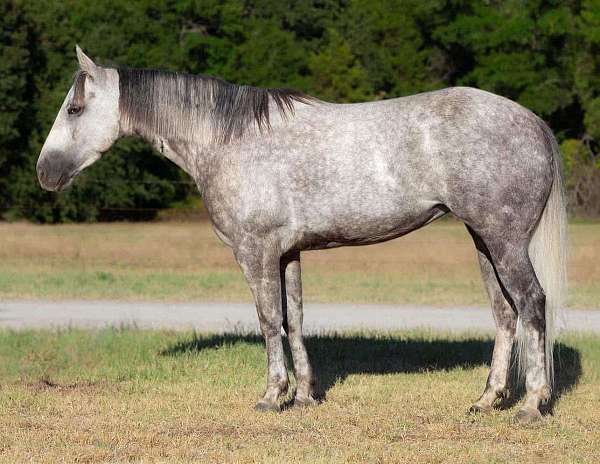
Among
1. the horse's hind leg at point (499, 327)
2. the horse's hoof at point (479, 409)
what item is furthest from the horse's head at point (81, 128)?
the horse's hoof at point (479, 409)

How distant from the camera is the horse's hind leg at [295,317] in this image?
24.6 feet

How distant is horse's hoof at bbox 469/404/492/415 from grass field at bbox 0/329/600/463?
3.7 inches

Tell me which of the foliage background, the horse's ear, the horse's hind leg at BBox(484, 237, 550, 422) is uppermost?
the horse's ear

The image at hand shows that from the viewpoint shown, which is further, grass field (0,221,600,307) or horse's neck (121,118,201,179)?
grass field (0,221,600,307)

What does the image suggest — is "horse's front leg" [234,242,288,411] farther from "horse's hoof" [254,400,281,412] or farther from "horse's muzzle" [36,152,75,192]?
"horse's muzzle" [36,152,75,192]

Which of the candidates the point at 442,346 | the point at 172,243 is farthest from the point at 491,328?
the point at 172,243

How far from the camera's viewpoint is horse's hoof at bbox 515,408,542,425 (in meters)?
6.70

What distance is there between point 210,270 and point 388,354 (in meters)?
11.4

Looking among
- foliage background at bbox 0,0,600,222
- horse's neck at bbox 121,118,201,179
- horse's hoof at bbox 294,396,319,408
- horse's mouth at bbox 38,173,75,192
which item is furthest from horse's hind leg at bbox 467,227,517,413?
foliage background at bbox 0,0,600,222

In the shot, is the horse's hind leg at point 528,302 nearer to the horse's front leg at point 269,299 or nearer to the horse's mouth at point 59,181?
the horse's front leg at point 269,299

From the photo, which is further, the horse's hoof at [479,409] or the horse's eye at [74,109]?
the horse's eye at [74,109]

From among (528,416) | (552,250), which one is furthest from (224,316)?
(528,416)

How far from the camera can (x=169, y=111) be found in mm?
7410

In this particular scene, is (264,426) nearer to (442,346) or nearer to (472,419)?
(472,419)
